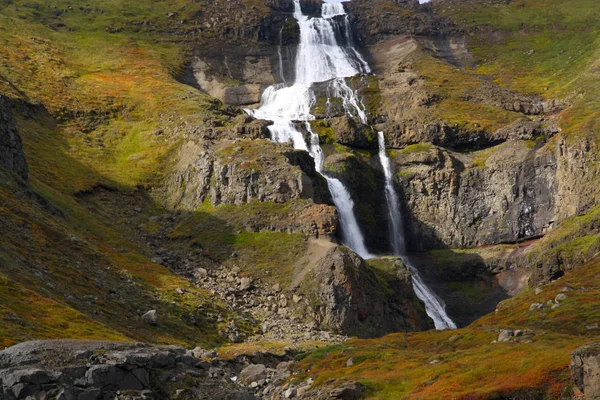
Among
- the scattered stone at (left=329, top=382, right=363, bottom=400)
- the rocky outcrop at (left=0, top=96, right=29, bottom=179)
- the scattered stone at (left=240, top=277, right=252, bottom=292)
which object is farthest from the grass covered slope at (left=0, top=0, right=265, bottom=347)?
the scattered stone at (left=329, top=382, right=363, bottom=400)

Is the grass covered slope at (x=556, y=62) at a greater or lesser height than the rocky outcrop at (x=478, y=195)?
greater

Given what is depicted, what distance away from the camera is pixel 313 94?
14975 centimetres

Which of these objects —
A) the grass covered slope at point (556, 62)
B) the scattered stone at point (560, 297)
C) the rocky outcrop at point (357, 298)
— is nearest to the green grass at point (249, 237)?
the rocky outcrop at point (357, 298)

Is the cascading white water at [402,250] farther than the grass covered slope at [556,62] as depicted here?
No

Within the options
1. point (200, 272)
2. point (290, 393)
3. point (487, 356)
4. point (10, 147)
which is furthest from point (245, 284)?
point (487, 356)

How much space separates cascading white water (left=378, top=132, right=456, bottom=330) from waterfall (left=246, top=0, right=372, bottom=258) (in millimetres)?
9299

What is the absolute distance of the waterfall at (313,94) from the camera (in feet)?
362

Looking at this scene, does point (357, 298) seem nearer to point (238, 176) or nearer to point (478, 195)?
point (238, 176)

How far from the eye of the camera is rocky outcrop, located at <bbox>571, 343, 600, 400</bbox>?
31.7 m

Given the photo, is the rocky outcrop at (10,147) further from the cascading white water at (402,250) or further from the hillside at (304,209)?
the cascading white water at (402,250)

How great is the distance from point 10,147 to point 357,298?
4495cm

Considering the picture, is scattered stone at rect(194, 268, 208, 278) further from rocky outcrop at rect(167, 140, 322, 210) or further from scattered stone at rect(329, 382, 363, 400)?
scattered stone at rect(329, 382, 363, 400)

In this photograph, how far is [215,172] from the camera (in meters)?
103

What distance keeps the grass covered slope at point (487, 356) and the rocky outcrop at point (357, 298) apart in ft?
33.6
